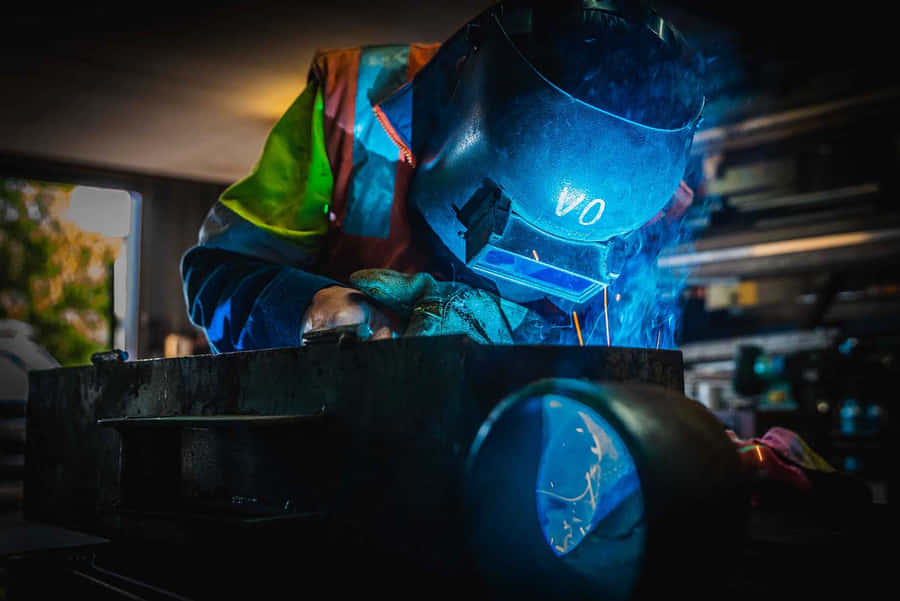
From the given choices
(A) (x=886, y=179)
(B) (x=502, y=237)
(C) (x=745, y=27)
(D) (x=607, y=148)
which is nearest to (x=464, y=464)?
(B) (x=502, y=237)

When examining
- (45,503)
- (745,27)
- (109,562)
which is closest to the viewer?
(109,562)

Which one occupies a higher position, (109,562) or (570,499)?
(570,499)

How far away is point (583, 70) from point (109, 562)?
1138 millimetres

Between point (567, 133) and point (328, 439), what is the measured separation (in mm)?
552

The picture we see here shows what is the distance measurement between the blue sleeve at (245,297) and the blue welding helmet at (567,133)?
1.09ft

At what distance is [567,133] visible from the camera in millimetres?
1139

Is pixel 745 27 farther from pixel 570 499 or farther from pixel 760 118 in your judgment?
pixel 570 499

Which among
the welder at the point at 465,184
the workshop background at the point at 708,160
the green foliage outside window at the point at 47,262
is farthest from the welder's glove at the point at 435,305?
the green foliage outside window at the point at 47,262

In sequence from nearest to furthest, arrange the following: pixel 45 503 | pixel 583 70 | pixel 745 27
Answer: pixel 583 70, pixel 45 503, pixel 745 27

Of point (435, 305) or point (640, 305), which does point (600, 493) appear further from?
point (640, 305)

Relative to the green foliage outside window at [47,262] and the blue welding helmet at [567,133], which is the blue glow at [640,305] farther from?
the green foliage outside window at [47,262]

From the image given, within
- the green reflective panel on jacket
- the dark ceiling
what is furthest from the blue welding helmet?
the dark ceiling

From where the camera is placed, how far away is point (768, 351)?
184 inches

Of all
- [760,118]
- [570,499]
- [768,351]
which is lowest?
[570,499]
